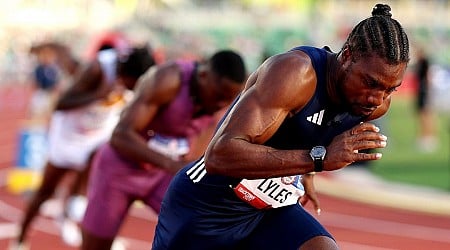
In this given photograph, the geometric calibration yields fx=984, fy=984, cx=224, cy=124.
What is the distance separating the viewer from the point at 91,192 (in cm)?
620

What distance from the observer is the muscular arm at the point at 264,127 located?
3.66 metres

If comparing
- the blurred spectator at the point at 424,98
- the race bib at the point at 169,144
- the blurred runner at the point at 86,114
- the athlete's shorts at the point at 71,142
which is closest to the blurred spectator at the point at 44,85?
the blurred spectator at the point at 424,98

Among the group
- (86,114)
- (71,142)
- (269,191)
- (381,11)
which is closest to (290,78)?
(381,11)

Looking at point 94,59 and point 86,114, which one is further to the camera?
point 86,114

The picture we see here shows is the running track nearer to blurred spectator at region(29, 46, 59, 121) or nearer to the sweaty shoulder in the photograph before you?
the sweaty shoulder

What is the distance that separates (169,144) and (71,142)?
3.00m

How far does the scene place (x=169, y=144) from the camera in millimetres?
5957

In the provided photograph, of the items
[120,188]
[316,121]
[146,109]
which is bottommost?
[120,188]

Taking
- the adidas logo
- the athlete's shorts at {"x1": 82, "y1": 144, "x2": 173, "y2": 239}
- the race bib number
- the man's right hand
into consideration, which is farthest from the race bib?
the man's right hand

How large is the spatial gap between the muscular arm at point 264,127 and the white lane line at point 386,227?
6.50 meters

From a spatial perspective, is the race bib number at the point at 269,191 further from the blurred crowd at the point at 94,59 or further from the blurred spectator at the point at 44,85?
the blurred spectator at the point at 44,85

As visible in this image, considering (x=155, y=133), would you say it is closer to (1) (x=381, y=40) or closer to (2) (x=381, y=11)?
(2) (x=381, y=11)

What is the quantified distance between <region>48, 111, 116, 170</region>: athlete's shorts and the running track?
961 millimetres

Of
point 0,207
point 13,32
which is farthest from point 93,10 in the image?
point 0,207
